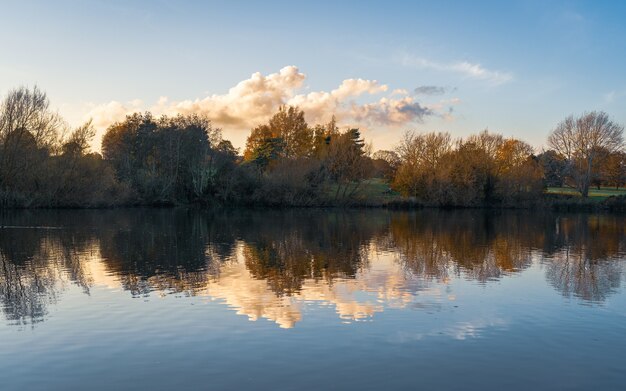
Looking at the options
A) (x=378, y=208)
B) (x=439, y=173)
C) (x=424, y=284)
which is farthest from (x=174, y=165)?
(x=424, y=284)

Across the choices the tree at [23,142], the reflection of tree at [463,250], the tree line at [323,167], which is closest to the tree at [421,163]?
the tree line at [323,167]

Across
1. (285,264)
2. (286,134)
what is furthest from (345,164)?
(285,264)

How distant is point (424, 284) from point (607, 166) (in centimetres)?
7703

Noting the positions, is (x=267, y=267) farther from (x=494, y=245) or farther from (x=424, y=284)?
(x=494, y=245)

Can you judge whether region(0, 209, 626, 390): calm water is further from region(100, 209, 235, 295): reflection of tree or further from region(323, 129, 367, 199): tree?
region(323, 129, 367, 199): tree

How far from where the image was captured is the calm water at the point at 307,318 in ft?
30.3

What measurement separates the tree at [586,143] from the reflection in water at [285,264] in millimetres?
42319

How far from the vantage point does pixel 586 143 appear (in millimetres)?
77062

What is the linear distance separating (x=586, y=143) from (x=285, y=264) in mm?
70036

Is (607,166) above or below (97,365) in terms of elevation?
above

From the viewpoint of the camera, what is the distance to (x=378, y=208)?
75812 millimetres

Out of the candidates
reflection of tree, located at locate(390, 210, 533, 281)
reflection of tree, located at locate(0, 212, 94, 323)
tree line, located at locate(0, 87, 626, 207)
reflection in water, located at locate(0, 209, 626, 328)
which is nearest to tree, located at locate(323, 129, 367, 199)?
tree line, located at locate(0, 87, 626, 207)

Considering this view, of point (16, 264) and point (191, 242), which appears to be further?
point (191, 242)

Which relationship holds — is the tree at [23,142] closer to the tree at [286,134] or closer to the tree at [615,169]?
the tree at [286,134]
